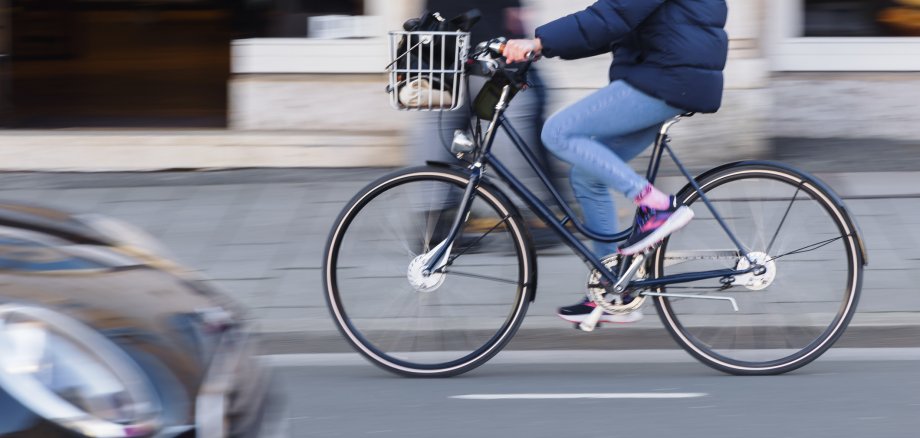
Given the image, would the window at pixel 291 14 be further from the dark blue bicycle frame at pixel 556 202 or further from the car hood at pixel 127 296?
the car hood at pixel 127 296

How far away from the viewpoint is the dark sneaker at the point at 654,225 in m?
4.72

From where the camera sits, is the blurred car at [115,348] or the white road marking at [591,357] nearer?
the blurred car at [115,348]

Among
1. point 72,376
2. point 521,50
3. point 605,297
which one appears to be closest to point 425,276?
point 605,297

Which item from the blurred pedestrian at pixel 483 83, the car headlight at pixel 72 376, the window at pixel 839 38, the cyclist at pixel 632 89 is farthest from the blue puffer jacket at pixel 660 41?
the window at pixel 839 38

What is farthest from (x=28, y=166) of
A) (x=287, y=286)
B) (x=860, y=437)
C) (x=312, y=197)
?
(x=860, y=437)

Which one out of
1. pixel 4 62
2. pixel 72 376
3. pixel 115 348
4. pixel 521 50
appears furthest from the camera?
pixel 4 62

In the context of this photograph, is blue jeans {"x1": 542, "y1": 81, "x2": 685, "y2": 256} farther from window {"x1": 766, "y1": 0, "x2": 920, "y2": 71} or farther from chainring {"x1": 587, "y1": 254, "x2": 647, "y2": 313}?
window {"x1": 766, "y1": 0, "x2": 920, "y2": 71}

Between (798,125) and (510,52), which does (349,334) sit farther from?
(798,125)

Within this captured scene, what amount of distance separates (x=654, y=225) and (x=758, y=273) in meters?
0.45

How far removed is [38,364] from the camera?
257 cm

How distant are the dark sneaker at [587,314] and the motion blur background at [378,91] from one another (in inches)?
154

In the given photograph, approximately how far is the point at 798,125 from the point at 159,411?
754 cm

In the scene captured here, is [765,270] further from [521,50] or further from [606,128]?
[521,50]

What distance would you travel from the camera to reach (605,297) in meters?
4.88
